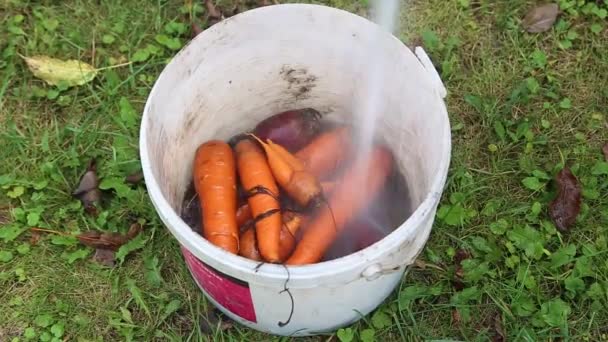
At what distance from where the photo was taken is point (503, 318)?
1.63m

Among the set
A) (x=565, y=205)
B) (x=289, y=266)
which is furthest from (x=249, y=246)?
(x=565, y=205)

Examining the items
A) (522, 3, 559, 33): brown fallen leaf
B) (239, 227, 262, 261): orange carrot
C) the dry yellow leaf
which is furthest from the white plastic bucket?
(522, 3, 559, 33): brown fallen leaf

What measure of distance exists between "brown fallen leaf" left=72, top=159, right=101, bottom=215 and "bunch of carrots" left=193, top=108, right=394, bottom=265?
0.29 metres

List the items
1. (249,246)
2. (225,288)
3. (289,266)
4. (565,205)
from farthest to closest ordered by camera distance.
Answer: (565,205)
(249,246)
(225,288)
(289,266)

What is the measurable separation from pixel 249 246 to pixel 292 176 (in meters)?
0.20

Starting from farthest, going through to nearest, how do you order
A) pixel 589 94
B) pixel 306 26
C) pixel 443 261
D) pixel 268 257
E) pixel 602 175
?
1. pixel 589 94
2. pixel 602 175
3. pixel 443 261
4. pixel 306 26
5. pixel 268 257

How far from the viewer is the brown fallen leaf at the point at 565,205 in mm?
1746

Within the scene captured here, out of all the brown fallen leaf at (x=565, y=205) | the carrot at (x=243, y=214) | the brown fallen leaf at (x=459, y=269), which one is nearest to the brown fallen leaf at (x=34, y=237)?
the carrot at (x=243, y=214)

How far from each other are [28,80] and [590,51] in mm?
1555

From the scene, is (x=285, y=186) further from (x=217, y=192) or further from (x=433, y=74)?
(x=433, y=74)

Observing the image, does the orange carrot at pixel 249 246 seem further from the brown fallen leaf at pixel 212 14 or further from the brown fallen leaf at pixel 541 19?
the brown fallen leaf at pixel 541 19

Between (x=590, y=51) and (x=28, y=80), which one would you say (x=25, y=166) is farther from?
(x=590, y=51)

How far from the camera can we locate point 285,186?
166 cm

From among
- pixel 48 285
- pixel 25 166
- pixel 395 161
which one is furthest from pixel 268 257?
pixel 25 166
